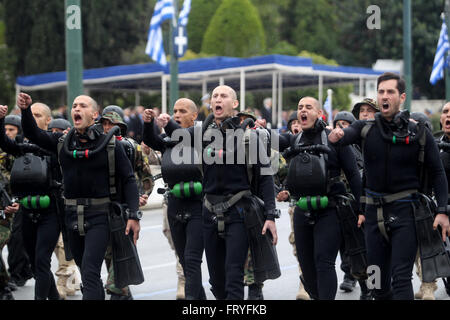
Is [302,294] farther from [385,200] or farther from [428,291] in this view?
[385,200]

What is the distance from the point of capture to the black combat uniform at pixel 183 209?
7215 millimetres

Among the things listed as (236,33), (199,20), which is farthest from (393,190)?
(199,20)

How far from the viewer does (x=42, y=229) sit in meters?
7.37

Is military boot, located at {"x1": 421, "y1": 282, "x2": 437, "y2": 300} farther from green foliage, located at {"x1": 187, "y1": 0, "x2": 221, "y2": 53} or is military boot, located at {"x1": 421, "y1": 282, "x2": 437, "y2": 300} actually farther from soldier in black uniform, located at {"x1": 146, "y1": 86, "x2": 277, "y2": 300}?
green foliage, located at {"x1": 187, "y1": 0, "x2": 221, "y2": 53}

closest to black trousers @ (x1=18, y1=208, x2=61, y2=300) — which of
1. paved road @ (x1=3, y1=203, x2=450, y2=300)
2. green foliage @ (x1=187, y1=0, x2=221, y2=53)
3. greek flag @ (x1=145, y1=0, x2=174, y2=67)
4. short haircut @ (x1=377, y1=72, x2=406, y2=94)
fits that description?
paved road @ (x1=3, y1=203, x2=450, y2=300)

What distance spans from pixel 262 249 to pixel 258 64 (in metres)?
17.9

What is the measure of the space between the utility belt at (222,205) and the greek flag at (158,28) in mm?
13694

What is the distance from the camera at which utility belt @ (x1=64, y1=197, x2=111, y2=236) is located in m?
6.38

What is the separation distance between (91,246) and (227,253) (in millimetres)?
1116

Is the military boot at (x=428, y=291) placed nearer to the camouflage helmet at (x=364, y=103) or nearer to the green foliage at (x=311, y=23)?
the camouflage helmet at (x=364, y=103)

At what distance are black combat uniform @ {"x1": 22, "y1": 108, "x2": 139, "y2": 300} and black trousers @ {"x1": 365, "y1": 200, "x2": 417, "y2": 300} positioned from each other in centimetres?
198

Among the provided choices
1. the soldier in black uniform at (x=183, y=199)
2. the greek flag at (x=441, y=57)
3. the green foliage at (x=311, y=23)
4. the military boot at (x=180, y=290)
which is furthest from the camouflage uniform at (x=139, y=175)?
the green foliage at (x=311, y=23)

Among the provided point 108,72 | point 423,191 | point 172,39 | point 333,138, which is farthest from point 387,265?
point 108,72
